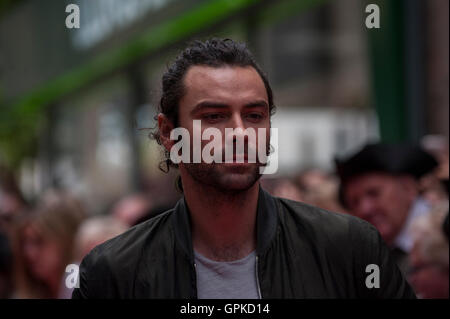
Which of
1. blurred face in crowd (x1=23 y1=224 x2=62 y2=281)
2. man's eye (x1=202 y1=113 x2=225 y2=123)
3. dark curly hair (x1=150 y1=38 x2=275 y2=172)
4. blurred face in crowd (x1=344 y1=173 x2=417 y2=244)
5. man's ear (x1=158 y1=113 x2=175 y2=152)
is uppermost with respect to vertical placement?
dark curly hair (x1=150 y1=38 x2=275 y2=172)

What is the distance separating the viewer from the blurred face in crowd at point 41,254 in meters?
5.77

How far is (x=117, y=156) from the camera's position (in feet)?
39.7

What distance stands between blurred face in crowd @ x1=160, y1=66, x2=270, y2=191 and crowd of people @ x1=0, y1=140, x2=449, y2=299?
179 cm

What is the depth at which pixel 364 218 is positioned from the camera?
4.90 metres

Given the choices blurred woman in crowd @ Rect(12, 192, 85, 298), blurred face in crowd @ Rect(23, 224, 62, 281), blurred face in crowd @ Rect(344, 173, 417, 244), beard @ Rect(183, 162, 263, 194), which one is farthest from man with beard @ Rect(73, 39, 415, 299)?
blurred face in crowd @ Rect(23, 224, 62, 281)

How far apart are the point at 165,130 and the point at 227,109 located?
0.38 meters

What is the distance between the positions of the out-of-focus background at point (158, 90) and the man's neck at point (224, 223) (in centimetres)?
61

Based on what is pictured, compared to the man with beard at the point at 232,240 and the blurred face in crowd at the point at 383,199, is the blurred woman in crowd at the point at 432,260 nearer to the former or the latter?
the blurred face in crowd at the point at 383,199

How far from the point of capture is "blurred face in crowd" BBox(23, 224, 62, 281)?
227 inches

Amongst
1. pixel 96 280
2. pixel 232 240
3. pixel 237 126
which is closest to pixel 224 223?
pixel 232 240

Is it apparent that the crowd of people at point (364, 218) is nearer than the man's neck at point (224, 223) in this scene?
No

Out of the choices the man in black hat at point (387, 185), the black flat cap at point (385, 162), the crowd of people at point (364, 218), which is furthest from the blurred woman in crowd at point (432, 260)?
the black flat cap at point (385, 162)

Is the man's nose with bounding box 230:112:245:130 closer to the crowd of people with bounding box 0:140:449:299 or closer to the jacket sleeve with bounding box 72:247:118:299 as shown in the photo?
the jacket sleeve with bounding box 72:247:118:299

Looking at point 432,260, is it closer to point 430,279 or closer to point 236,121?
point 430,279
